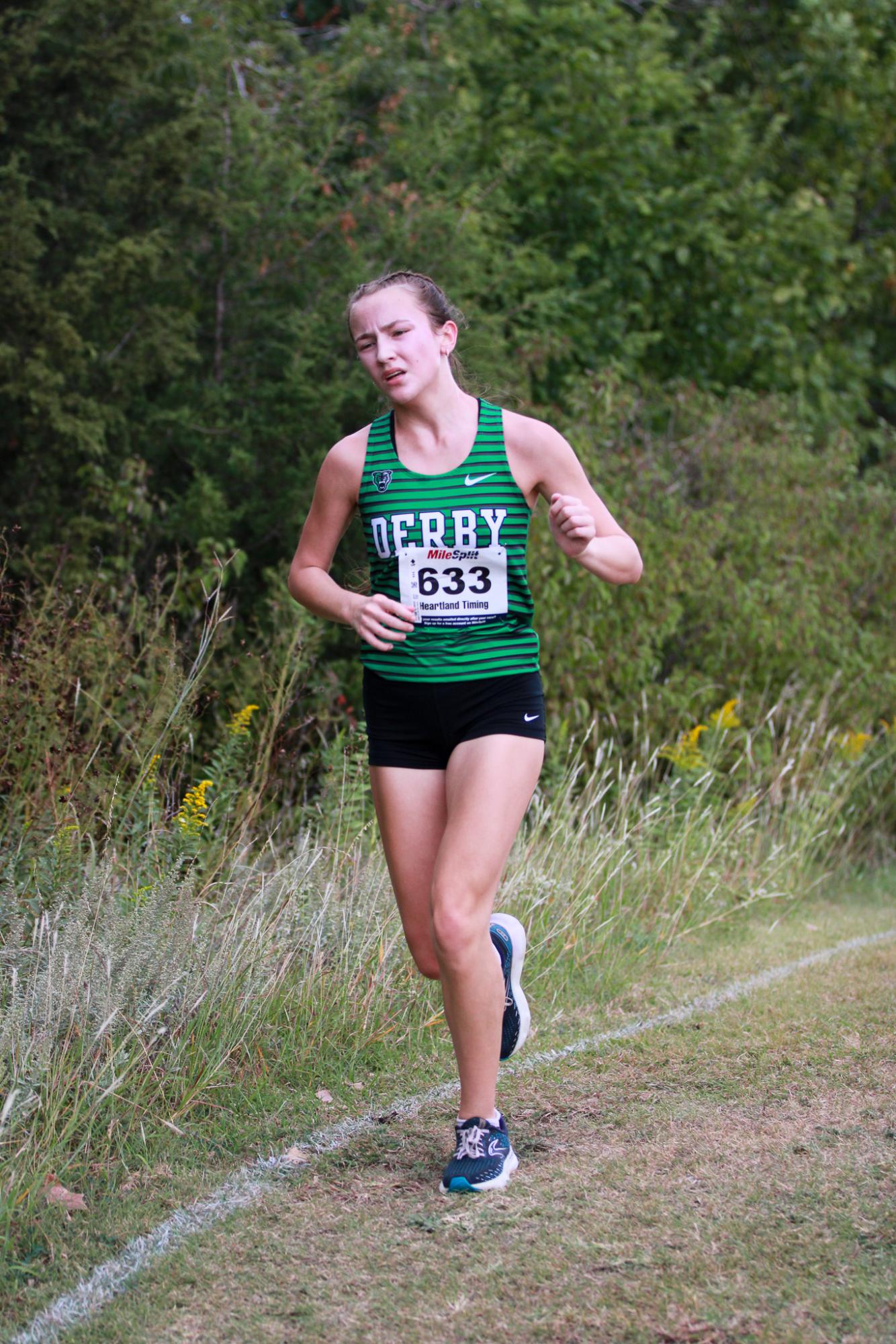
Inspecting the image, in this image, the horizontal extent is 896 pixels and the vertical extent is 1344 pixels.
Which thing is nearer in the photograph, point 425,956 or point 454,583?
point 454,583

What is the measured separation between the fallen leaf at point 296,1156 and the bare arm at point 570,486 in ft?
5.66

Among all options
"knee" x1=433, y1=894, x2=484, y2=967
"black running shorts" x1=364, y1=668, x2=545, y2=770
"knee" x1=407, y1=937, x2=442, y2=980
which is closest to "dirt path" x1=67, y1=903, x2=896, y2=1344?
"knee" x1=407, y1=937, x2=442, y2=980

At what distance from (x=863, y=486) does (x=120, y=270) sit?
581cm

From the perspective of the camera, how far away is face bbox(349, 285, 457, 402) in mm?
3865

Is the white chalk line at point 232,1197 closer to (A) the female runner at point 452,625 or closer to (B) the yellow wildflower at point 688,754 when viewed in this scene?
(A) the female runner at point 452,625

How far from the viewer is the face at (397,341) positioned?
12.7 ft

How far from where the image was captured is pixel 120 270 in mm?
7738

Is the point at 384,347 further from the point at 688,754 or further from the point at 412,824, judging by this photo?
the point at 688,754

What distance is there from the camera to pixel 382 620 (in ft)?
12.1

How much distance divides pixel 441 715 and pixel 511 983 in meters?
0.85

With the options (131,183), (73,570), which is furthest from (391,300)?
(131,183)

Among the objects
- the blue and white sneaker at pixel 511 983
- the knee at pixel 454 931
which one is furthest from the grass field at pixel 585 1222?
the knee at pixel 454 931

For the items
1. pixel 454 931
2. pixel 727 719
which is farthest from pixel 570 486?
Answer: pixel 727 719

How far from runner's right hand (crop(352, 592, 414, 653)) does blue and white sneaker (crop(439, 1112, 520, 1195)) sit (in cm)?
121
